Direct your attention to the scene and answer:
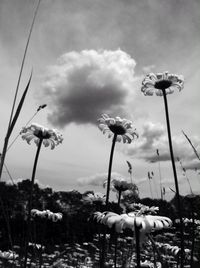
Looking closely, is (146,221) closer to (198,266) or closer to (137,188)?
(198,266)

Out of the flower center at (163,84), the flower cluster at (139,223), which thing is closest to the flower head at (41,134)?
the flower center at (163,84)

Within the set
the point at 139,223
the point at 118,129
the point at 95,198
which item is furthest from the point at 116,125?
the point at 139,223

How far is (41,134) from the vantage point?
5.58 meters

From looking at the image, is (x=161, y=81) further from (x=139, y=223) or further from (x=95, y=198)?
Result: (x=139, y=223)

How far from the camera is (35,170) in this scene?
445 centimetres

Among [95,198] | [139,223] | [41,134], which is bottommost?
[139,223]

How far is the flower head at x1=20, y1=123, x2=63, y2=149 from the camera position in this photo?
5.60 metres

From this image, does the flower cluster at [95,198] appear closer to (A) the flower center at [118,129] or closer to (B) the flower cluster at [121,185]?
(B) the flower cluster at [121,185]

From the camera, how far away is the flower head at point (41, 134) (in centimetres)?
560

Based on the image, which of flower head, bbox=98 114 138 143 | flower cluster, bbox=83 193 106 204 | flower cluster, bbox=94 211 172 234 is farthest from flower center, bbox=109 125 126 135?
flower cluster, bbox=94 211 172 234

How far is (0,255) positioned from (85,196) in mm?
2662

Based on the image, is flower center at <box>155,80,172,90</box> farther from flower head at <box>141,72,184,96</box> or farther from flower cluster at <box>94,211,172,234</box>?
flower cluster at <box>94,211,172,234</box>

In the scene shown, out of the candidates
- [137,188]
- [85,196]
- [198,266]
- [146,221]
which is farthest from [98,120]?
[198,266]

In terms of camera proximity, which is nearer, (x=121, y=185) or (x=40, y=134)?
(x=40, y=134)
